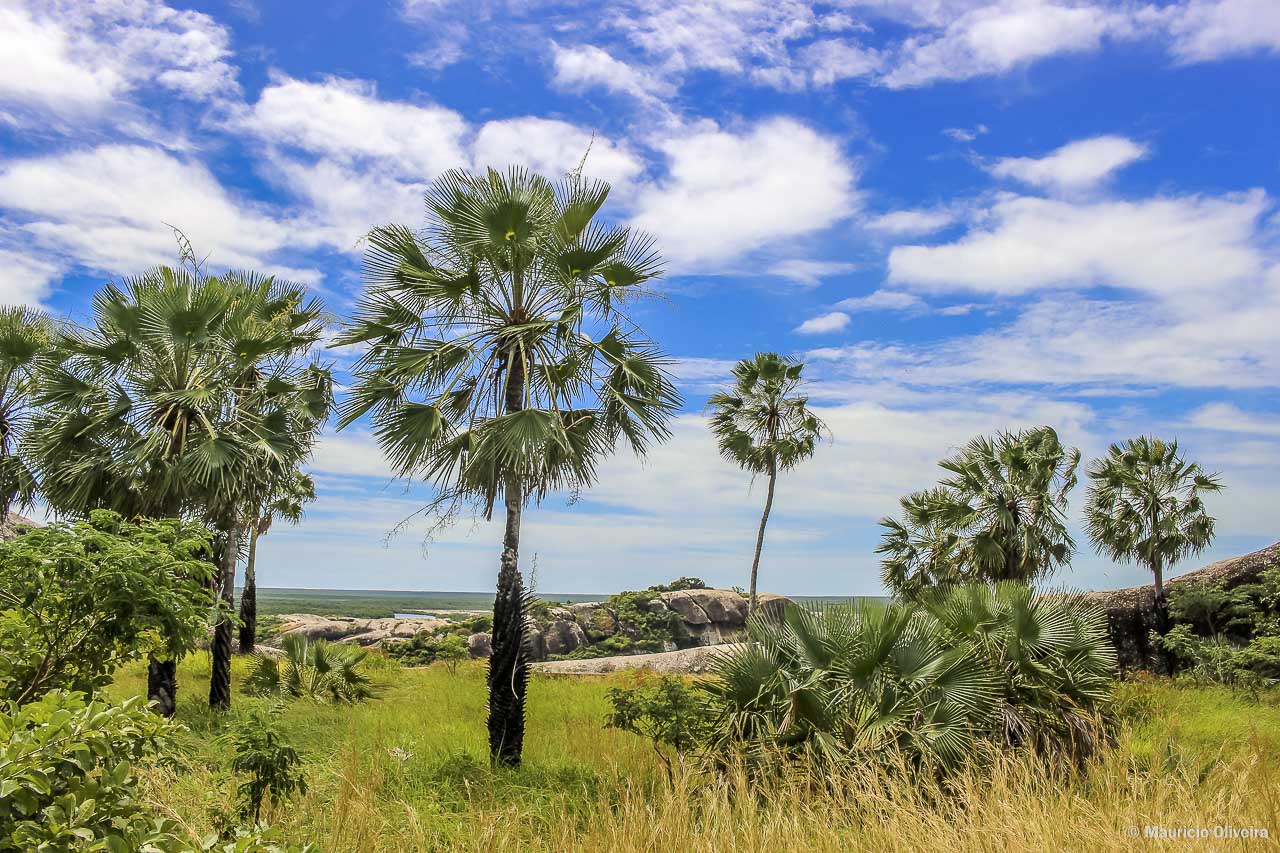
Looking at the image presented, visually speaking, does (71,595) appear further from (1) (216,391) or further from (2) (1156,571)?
(2) (1156,571)

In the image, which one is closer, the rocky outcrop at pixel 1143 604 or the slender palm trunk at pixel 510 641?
the slender palm trunk at pixel 510 641

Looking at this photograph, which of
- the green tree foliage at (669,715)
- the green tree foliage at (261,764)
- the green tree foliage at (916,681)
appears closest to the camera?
the green tree foliage at (261,764)

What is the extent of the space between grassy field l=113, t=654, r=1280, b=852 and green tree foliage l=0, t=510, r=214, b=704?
37.3 inches

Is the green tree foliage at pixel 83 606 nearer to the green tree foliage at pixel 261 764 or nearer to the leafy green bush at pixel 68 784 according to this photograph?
A: the green tree foliage at pixel 261 764

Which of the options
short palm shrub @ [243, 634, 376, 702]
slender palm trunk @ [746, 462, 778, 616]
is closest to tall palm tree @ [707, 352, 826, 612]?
slender palm trunk @ [746, 462, 778, 616]

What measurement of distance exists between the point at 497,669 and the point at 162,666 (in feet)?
19.2

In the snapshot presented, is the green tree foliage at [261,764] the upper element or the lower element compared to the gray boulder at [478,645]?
upper

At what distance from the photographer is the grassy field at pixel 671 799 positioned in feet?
13.8

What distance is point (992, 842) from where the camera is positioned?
4.21 m

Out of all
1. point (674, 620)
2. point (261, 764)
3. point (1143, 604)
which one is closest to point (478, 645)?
point (674, 620)

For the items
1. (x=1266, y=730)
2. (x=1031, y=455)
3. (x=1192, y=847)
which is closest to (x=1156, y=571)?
(x=1031, y=455)

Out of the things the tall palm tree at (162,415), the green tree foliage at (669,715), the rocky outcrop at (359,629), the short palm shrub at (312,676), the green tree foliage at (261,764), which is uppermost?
the tall palm tree at (162,415)

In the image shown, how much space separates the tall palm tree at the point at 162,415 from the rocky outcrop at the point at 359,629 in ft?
70.0

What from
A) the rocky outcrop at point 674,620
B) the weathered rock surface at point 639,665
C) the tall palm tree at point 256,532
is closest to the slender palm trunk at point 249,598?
the tall palm tree at point 256,532
